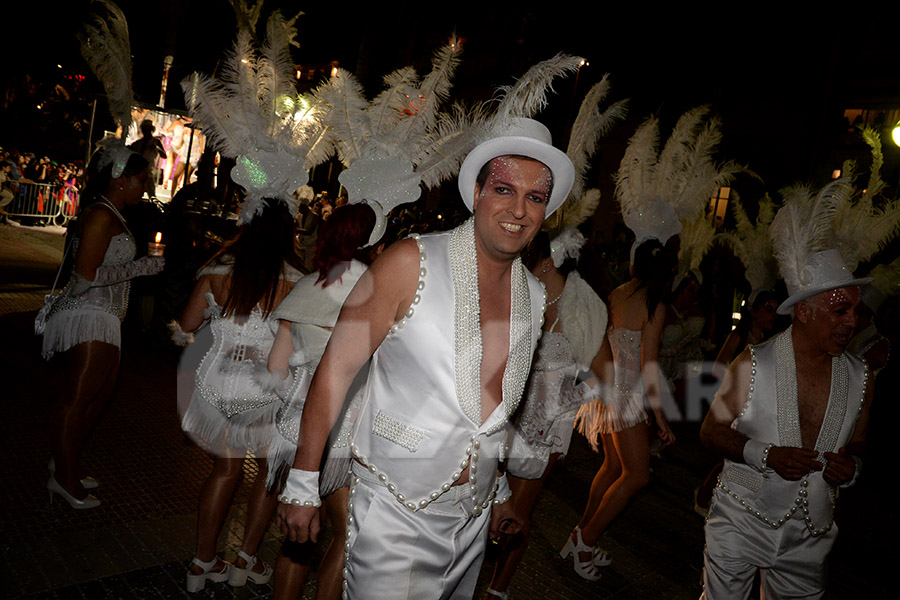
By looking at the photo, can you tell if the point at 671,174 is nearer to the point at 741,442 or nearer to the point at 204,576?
the point at 741,442

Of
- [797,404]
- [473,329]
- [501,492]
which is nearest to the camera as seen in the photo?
[473,329]

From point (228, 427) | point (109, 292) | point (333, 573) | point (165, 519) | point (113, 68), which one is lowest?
point (165, 519)

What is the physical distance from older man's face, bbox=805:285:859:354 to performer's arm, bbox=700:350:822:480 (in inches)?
12.8

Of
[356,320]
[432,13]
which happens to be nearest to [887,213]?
[356,320]

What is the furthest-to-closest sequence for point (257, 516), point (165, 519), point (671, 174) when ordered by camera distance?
1. point (671, 174)
2. point (165, 519)
3. point (257, 516)

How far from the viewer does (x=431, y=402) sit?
6.89 feet

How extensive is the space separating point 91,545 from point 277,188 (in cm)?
226

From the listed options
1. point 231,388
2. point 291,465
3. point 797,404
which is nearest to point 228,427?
point 231,388

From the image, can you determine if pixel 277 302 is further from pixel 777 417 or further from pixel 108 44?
pixel 777 417

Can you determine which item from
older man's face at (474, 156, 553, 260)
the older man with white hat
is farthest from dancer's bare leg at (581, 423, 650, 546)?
older man's face at (474, 156, 553, 260)

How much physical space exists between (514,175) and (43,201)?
20.2 m

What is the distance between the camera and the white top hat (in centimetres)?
288

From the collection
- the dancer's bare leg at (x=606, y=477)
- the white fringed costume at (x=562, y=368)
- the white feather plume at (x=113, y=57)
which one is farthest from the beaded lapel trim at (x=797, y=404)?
the white feather plume at (x=113, y=57)

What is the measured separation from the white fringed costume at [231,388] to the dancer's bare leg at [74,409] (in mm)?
945
